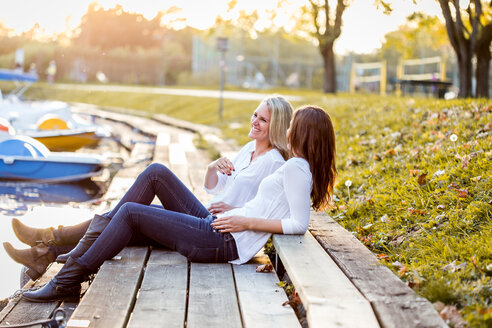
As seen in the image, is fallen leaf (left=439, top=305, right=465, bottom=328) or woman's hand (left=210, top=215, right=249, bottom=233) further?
woman's hand (left=210, top=215, right=249, bottom=233)

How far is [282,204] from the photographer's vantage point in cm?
394

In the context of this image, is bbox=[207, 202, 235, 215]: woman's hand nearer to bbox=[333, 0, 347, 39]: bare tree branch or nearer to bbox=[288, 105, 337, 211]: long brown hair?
bbox=[288, 105, 337, 211]: long brown hair

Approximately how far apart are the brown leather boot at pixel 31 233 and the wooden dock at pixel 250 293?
71cm

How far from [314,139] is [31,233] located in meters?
2.35

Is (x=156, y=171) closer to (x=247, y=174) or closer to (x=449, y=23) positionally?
(x=247, y=174)

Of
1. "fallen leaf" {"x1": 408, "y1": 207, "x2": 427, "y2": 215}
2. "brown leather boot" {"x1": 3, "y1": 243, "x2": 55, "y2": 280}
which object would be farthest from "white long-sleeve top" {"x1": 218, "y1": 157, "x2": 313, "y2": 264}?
"brown leather boot" {"x1": 3, "y1": 243, "x2": 55, "y2": 280}

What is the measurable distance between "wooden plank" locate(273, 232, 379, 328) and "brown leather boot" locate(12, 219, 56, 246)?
1853 mm

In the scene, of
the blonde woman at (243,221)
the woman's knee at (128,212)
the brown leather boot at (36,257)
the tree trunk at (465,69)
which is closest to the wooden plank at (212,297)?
the blonde woman at (243,221)

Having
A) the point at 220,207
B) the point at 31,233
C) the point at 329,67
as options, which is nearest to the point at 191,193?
the point at 220,207

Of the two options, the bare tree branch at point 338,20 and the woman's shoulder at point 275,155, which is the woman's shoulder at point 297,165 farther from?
the bare tree branch at point 338,20

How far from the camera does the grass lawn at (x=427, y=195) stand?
10.5 ft

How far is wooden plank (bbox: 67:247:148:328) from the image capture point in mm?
2988

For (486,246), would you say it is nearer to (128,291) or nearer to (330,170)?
(330,170)

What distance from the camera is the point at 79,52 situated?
135 feet
